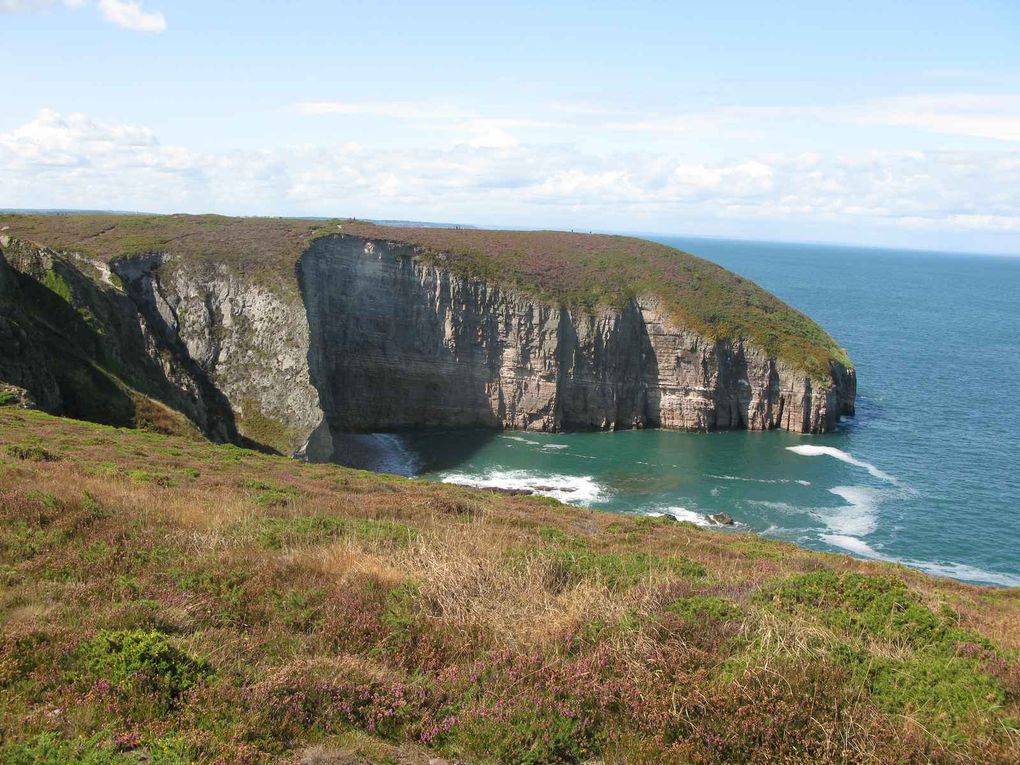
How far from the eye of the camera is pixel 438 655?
344 inches

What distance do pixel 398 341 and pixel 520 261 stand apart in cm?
1639

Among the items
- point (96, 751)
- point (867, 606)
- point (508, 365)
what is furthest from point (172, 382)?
point (867, 606)

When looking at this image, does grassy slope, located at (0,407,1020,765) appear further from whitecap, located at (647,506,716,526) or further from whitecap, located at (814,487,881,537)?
whitecap, located at (814,487,881,537)

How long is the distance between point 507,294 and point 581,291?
7886mm

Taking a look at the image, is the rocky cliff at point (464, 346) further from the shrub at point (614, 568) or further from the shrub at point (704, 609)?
the shrub at point (704, 609)

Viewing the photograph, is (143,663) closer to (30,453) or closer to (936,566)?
(30,453)

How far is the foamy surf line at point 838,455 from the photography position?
178 feet

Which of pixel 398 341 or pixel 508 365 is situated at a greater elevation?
pixel 398 341

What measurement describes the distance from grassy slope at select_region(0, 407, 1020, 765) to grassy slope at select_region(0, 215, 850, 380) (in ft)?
168

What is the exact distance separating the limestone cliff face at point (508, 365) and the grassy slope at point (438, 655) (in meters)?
53.5

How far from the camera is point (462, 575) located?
33.5ft

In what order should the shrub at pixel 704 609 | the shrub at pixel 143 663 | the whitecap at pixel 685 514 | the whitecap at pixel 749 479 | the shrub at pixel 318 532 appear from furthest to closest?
1. the whitecap at pixel 749 479
2. the whitecap at pixel 685 514
3. the shrub at pixel 318 532
4. the shrub at pixel 704 609
5. the shrub at pixel 143 663

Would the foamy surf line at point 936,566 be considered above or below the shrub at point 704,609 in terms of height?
below

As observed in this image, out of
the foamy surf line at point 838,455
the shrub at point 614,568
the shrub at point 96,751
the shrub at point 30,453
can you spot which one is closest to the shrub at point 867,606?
the shrub at point 614,568
